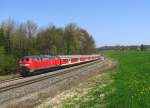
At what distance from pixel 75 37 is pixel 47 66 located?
74.8 m

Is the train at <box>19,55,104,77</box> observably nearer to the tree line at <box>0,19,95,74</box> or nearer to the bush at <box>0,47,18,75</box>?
the bush at <box>0,47,18,75</box>

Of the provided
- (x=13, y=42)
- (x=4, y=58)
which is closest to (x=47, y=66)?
(x=4, y=58)

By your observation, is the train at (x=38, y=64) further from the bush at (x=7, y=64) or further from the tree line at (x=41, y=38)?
the tree line at (x=41, y=38)

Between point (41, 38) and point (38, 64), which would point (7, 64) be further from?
point (41, 38)

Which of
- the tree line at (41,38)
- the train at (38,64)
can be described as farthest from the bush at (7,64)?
the tree line at (41,38)

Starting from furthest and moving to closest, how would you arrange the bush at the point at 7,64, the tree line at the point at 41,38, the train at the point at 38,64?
1. the tree line at the point at 41,38
2. the bush at the point at 7,64
3. the train at the point at 38,64

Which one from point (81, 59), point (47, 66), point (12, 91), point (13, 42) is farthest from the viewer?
point (13, 42)

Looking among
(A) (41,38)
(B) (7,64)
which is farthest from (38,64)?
(A) (41,38)

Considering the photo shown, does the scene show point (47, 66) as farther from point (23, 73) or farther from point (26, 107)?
point (26, 107)

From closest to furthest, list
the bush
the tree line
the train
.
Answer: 1. the train
2. the bush
3. the tree line

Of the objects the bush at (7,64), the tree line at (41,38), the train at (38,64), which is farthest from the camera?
the tree line at (41,38)

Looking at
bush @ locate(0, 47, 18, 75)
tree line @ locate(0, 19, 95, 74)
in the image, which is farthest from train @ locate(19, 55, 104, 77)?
tree line @ locate(0, 19, 95, 74)

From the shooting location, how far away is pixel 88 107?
45.3 ft

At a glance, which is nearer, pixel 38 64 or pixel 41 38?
pixel 38 64
